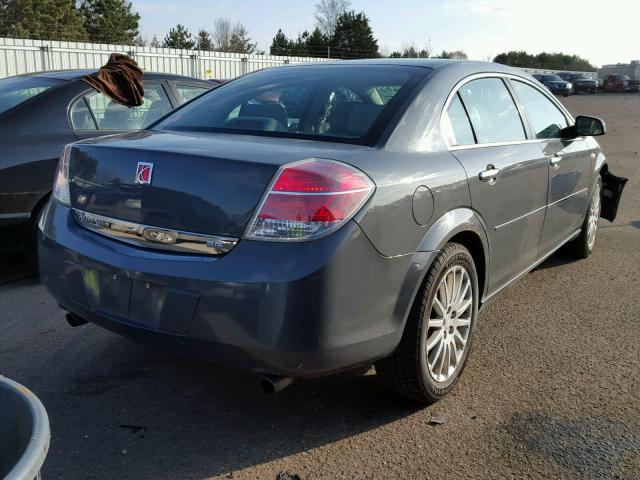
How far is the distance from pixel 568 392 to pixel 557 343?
0.66 meters

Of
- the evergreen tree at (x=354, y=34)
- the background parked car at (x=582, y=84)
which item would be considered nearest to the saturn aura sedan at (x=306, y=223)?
the background parked car at (x=582, y=84)

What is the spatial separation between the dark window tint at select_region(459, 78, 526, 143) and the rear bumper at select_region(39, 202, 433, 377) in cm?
115

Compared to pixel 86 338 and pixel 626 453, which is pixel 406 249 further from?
pixel 86 338

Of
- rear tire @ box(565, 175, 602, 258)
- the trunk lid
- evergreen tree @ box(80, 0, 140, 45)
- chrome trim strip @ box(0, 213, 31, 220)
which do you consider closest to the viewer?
the trunk lid

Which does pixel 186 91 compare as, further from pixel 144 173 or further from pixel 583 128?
pixel 144 173

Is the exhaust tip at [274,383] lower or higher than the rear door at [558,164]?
lower

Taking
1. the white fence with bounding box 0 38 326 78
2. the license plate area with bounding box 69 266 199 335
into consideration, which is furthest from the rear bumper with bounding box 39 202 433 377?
the white fence with bounding box 0 38 326 78

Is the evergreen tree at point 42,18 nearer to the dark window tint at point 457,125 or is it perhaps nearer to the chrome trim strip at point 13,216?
the chrome trim strip at point 13,216

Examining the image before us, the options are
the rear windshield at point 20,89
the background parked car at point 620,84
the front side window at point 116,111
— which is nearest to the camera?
the rear windshield at point 20,89

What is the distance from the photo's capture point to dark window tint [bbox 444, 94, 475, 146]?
3258 mm

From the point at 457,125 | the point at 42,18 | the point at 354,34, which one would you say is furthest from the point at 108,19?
the point at 457,125

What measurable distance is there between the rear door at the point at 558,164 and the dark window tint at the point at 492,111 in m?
0.23

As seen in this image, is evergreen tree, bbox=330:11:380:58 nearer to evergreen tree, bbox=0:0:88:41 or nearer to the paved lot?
evergreen tree, bbox=0:0:88:41

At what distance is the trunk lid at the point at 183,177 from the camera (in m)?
2.48
